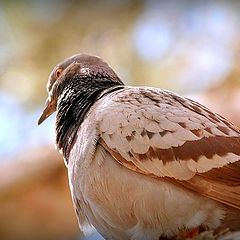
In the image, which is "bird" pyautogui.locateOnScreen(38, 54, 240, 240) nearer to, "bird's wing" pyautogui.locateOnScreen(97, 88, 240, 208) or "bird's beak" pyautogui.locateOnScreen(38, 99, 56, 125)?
"bird's wing" pyautogui.locateOnScreen(97, 88, 240, 208)

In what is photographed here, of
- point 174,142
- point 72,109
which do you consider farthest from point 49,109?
point 174,142

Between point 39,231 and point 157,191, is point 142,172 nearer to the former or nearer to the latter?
point 157,191

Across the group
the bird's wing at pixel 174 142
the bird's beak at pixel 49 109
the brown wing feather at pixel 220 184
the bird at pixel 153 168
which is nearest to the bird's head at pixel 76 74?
the bird's beak at pixel 49 109

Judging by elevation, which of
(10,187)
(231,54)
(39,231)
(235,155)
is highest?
(235,155)

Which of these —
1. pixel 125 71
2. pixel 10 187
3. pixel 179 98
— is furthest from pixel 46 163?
pixel 179 98

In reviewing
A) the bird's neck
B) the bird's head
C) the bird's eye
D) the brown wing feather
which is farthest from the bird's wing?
the bird's eye

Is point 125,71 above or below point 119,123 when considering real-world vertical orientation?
below

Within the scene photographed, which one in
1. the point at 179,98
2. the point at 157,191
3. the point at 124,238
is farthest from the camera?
the point at 179,98
